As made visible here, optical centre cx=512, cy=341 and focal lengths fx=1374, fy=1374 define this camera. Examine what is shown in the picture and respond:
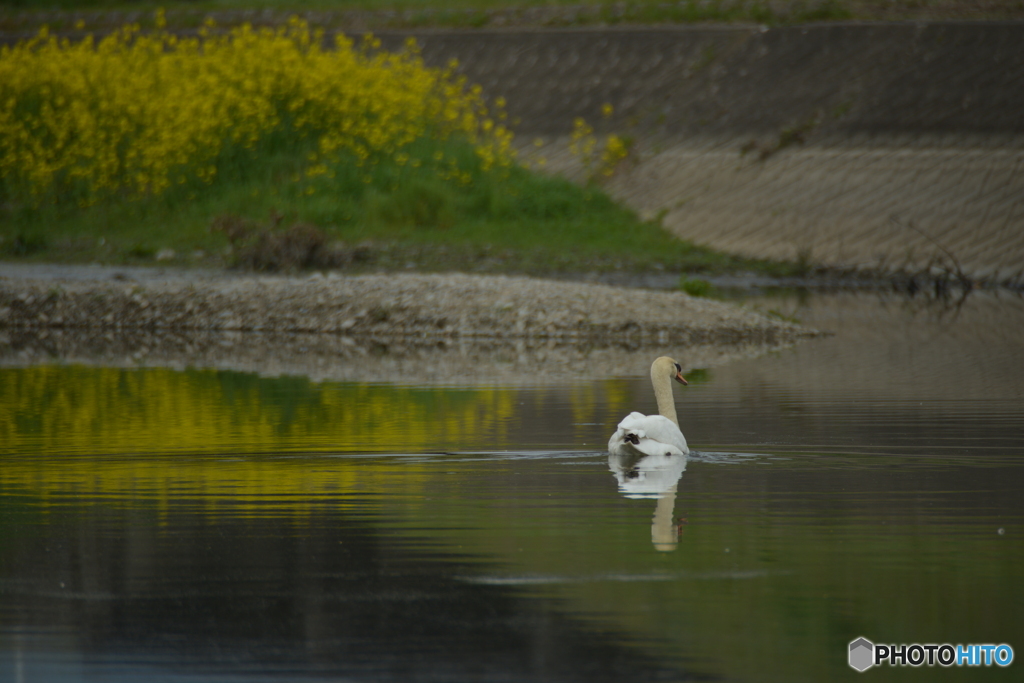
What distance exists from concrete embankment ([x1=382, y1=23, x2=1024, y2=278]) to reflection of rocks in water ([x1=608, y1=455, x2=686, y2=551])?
2411 cm

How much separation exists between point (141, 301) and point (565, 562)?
717 inches

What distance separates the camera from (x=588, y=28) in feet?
164

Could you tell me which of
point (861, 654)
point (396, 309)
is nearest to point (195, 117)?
point (396, 309)

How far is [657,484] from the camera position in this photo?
8828 millimetres

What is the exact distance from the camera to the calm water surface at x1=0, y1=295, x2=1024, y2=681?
533cm

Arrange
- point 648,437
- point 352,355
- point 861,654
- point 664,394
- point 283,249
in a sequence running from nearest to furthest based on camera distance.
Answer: point 861,654 → point 648,437 → point 664,394 → point 352,355 → point 283,249

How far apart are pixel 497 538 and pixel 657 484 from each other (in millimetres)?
1970

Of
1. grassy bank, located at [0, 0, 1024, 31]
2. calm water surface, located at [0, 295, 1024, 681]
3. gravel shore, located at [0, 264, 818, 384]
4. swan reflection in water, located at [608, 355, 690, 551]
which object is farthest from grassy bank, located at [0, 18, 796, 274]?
swan reflection in water, located at [608, 355, 690, 551]

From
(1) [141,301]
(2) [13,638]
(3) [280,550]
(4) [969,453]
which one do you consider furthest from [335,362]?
(2) [13,638]

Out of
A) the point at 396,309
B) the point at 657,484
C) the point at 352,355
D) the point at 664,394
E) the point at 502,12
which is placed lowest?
the point at 657,484

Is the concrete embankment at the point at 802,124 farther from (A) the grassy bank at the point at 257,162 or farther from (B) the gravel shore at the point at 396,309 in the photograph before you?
(B) the gravel shore at the point at 396,309

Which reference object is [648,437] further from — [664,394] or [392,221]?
[392,221]

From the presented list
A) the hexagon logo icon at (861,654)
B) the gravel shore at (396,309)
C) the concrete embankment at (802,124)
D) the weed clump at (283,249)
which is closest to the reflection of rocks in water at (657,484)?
the hexagon logo icon at (861,654)

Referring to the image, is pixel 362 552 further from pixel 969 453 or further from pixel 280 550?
pixel 969 453
